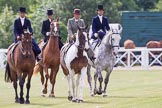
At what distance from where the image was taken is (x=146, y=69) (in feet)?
136

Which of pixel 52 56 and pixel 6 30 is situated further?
pixel 6 30

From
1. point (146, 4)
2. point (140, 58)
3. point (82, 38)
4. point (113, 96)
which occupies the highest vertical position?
point (82, 38)

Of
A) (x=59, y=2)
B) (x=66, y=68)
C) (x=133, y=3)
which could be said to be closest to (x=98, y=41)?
(x=66, y=68)

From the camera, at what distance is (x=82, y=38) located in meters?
21.2

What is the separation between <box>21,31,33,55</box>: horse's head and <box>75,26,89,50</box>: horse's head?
1367mm

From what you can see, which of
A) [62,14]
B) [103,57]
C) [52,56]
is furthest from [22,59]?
[62,14]

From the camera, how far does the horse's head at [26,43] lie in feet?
69.5

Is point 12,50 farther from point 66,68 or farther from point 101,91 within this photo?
point 101,91

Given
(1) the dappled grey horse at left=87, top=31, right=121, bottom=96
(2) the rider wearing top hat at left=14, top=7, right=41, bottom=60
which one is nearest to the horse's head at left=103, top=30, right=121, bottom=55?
(1) the dappled grey horse at left=87, top=31, right=121, bottom=96

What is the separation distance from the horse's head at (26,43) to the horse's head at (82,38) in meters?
1.37

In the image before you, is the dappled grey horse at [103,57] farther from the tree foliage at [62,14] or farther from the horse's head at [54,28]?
the tree foliage at [62,14]

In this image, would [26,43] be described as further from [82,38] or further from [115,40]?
[115,40]

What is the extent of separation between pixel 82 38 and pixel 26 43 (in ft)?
5.27

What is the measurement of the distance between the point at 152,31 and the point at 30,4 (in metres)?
23.5
